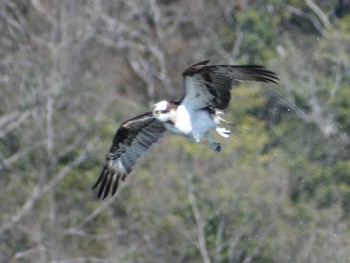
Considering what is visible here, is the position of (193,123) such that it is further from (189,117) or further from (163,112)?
(163,112)

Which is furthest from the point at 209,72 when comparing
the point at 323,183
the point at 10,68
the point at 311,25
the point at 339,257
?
the point at 311,25

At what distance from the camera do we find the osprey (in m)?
14.3

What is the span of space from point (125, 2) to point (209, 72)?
20306mm

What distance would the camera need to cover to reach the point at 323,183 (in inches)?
974

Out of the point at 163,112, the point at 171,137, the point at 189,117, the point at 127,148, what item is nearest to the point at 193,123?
the point at 189,117

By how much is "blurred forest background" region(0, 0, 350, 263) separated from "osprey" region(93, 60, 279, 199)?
7.35m

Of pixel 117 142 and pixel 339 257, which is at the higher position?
pixel 117 142

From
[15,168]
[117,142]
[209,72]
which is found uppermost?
[209,72]

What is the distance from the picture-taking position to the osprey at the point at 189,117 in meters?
14.3

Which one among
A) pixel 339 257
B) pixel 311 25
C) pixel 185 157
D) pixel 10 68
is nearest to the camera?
pixel 339 257

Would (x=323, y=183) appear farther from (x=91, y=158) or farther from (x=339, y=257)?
(x=91, y=158)

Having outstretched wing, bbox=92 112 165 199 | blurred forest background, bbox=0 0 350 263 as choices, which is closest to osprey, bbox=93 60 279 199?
outstretched wing, bbox=92 112 165 199

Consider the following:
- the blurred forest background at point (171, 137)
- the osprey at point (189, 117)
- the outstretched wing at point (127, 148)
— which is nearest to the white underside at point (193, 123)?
the osprey at point (189, 117)

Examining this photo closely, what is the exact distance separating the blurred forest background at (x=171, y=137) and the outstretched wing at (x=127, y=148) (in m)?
7.33
